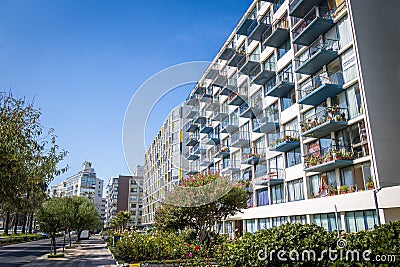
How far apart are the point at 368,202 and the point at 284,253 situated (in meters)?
12.9

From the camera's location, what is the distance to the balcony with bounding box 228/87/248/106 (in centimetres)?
3508

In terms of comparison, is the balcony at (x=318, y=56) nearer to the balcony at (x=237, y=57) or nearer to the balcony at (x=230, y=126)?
the balcony at (x=237, y=57)

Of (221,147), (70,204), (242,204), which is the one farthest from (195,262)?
(221,147)

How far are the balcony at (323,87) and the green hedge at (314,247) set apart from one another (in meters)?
14.9

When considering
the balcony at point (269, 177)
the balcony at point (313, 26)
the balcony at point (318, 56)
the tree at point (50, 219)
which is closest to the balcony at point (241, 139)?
the balcony at point (269, 177)

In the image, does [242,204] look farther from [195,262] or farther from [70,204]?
[70,204]

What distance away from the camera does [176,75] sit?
10.4m

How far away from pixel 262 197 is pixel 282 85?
1050cm

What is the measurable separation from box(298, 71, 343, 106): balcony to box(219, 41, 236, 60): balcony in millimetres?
15605

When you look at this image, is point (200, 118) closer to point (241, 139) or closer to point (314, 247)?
point (241, 139)

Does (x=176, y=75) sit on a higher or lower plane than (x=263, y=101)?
lower

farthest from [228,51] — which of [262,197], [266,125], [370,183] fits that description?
[370,183]

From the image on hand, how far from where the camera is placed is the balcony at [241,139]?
3359 centimetres

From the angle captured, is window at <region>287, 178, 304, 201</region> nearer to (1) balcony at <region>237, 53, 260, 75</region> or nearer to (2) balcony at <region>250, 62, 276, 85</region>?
(2) balcony at <region>250, 62, 276, 85</region>
